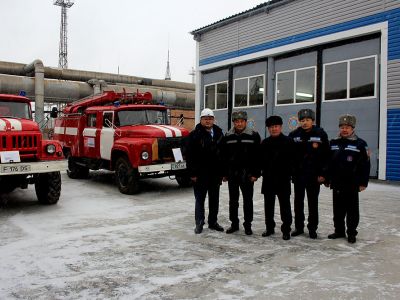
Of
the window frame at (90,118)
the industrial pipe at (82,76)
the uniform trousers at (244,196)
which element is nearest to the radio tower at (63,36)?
the industrial pipe at (82,76)

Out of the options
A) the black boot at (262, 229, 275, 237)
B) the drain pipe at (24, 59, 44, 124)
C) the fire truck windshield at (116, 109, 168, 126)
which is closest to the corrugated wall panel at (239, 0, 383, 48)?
the fire truck windshield at (116, 109, 168, 126)

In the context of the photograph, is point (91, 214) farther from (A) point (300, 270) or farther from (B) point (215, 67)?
(B) point (215, 67)

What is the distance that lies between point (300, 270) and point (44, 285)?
2.66 meters

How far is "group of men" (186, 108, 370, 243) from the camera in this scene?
533cm

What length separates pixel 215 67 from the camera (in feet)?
59.1

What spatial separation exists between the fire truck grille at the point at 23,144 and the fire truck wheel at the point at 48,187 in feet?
1.75

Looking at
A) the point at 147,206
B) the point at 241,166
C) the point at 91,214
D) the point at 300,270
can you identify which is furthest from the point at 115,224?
the point at 300,270

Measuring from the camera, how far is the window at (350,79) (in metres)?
11.8

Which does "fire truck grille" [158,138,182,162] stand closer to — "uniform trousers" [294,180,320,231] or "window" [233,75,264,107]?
"uniform trousers" [294,180,320,231]

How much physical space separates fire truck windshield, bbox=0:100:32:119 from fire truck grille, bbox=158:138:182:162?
2910 mm

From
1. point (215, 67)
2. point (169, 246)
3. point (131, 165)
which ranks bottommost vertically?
point (169, 246)

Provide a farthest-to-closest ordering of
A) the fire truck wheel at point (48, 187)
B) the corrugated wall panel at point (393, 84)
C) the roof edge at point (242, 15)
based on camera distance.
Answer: the roof edge at point (242, 15) < the corrugated wall panel at point (393, 84) < the fire truck wheel at point (48, 187)

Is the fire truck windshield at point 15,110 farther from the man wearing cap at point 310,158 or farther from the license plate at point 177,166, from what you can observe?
the man wearing cap at point 310,158

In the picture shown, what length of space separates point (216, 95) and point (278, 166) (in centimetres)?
1295
